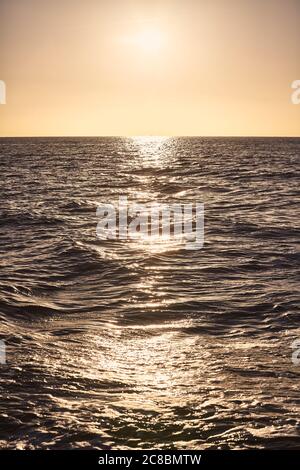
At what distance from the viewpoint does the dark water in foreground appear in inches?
256

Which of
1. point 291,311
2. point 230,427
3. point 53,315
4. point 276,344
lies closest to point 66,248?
point 53,315

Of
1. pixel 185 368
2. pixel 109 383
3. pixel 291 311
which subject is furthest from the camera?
pixel 291 311

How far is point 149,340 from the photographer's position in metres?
9.31

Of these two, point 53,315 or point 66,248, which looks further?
point 66,248

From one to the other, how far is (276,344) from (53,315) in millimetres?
4165

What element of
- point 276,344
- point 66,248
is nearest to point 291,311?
point 276,344

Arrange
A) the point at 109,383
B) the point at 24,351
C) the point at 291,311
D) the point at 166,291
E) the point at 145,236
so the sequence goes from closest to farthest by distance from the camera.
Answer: the point at 109,383 → the point at 24,351 → the point at 291,311 → the point at 166,291 → the point at 145,236

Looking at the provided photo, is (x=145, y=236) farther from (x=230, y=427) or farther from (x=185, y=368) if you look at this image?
(x=230, y=427)

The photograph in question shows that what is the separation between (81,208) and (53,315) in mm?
15959

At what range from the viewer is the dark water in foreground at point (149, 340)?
6.51 m

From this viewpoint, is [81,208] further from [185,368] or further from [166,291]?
[185,368]

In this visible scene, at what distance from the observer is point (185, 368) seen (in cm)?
811
